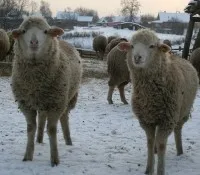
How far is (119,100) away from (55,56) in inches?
228


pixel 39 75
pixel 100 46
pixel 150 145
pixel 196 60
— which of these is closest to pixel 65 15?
pixel 100 46

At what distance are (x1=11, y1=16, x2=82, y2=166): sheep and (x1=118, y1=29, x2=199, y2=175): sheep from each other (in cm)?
95

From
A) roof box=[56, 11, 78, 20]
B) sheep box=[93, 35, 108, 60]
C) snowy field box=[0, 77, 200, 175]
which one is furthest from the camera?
roof box=[56, 11, 78, 20]

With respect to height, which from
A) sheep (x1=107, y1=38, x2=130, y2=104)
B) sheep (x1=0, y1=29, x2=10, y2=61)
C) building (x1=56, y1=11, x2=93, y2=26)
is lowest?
building (x1=56, y1=11, x2=93, y2=26)

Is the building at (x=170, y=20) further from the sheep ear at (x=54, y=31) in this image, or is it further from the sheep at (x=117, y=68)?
the sheep ear at (x=54, y=31)

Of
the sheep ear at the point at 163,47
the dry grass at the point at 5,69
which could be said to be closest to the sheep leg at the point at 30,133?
the sheep ear at the point at 163,47

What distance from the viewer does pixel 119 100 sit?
11000mm

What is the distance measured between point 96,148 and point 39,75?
5.71ft

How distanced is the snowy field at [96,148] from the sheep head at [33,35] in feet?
5.20

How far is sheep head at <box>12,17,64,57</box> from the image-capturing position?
496 centimetres

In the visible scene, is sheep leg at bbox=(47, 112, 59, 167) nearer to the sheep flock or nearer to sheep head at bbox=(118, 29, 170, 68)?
the sheep flock

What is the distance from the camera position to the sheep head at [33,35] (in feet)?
16.3

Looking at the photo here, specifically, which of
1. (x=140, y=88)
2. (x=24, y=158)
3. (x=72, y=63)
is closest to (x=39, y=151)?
(x=24, y=158)

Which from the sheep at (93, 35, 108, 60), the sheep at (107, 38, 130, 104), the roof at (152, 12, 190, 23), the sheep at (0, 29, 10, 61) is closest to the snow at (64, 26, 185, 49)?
the sheep at (93, 35, 108, 60)
